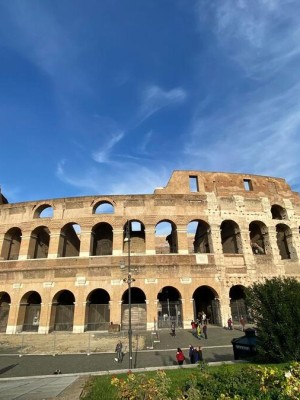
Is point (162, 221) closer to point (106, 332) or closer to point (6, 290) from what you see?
point (106, 332)

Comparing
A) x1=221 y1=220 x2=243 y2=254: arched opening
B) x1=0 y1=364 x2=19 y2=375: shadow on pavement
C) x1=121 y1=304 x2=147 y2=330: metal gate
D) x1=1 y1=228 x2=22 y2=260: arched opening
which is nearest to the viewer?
x1=0 y1=364 x2=19 y2=375: shadow on pavement

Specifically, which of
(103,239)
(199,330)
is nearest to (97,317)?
(103,239)

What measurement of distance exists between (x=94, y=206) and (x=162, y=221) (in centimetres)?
611

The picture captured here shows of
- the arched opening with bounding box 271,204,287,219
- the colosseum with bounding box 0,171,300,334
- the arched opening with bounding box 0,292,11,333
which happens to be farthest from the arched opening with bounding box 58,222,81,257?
the arched opening with bounding box 271,204,287,219

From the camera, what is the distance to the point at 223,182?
2489 centimetres

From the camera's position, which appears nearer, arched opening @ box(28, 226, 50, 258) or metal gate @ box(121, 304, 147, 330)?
metal gate @ box(121, 304, 147, 330)

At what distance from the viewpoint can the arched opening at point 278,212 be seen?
2528 centimetres

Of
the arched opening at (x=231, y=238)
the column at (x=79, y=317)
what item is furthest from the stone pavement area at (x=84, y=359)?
the arched opening at (x=231, y=238)

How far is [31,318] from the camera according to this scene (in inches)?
854

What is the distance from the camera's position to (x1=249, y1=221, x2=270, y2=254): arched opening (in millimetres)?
23953

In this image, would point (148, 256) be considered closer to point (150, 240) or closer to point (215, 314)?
point (150, 240)

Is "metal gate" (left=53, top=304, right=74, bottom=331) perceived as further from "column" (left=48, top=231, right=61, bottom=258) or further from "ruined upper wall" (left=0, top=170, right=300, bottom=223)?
"ruined upper wall" (left=0, top=170, right=300, bottom=223)

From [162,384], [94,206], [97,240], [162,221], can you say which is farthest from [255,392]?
[97,240]

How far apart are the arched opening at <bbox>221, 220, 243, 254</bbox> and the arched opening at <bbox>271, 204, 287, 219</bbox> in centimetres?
455
